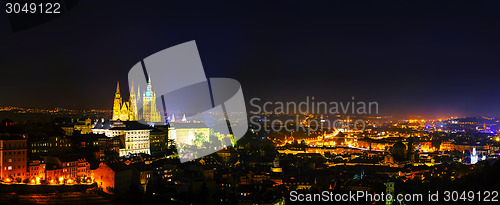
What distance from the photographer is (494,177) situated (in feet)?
48.6

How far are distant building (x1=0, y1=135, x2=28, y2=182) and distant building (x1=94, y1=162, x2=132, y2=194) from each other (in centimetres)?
170

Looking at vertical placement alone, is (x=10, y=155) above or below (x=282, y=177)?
above

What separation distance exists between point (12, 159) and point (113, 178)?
2272mm

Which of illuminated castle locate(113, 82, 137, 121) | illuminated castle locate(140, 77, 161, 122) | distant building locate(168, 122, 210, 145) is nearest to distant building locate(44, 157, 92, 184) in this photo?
illuminated castle locate(113, 82, 137, 121)

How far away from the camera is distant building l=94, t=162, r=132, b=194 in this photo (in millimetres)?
12359

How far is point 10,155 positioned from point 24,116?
1668 centimetres

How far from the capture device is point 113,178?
12375 millimetres

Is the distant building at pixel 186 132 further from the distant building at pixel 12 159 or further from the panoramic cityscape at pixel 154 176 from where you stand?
the distant building at pixel 12 159

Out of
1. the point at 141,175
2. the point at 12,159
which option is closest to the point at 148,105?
the point at 141,175

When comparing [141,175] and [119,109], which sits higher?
[119,109]

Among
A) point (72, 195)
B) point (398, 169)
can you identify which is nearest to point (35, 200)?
point (72, 195)

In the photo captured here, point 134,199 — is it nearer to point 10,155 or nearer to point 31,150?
point 10,155

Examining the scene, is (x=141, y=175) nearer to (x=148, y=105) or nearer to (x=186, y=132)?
(x=186, y=132)

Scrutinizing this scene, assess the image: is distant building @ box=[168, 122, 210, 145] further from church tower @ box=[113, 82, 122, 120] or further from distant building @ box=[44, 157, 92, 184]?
distant building @ box=[44, 157, 92, 184]
